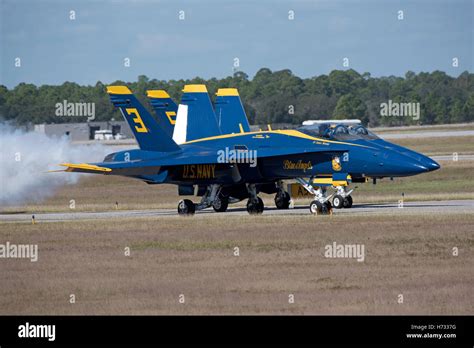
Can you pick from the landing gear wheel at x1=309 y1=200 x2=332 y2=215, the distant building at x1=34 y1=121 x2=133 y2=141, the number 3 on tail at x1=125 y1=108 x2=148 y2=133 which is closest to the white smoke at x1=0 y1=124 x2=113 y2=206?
the number 3 on tail at x1=125 y1=108 x2=148 y2=133

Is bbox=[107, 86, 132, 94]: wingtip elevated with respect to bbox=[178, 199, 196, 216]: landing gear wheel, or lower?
elevated

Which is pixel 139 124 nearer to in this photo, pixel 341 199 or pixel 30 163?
pixel 341 199

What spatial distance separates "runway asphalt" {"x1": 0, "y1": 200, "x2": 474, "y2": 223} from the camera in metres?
32.3

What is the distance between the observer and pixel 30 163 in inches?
1702

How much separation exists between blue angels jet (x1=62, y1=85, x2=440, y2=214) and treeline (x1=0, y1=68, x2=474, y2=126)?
50.4 m

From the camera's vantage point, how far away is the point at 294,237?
992 inches

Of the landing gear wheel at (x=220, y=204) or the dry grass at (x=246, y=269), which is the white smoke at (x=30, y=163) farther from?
the dry grass at (x=246, y=269)

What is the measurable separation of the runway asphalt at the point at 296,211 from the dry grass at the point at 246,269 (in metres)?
3.26

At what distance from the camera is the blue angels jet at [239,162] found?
105 ft

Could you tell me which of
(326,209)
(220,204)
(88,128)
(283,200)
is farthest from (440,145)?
(88,128)

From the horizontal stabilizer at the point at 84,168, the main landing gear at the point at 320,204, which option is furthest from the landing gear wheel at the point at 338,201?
the horizontal stabilizer at the point at 84,168

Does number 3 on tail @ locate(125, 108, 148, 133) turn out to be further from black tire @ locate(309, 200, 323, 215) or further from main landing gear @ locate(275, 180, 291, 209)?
black tire @ locate(309, 200, 323, 215)
